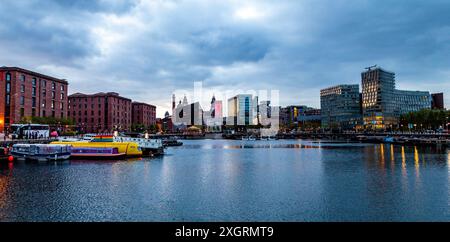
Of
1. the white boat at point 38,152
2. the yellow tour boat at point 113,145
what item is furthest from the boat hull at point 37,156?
the yellow tour boat at point 113,145

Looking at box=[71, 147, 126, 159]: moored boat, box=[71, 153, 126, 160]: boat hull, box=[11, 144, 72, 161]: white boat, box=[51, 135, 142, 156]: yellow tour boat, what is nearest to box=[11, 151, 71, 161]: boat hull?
box=[11, 144, 72, 161]: white boat

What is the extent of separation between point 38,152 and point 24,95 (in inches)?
3249

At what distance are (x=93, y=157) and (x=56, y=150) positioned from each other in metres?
9.71

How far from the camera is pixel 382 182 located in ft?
148

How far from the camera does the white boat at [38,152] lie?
233 ft

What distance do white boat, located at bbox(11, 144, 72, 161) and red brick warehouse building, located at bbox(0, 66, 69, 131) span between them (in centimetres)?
6087

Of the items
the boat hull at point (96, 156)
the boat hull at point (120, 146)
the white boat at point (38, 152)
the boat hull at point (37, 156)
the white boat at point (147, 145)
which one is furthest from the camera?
the white boat at point (147, 145)

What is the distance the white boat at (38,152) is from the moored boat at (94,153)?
22.3 feet

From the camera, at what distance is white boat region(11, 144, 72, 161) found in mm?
71062

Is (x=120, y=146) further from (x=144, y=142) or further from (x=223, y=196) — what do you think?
(x=223, y=196)

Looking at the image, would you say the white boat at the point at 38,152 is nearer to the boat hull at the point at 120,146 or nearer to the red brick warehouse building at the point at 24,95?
the boat hull at the point at 120,146

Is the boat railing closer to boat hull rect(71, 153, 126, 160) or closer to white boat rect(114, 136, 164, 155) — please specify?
white boat rect(114, 136, 164, 155)
